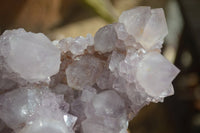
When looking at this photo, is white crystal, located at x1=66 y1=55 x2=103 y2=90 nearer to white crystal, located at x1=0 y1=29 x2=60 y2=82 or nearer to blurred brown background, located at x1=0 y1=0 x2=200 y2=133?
white crystal, located at x1=0 y1=29 x2=60 y2=82

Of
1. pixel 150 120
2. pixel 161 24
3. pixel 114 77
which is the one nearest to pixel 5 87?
pixel 114 77

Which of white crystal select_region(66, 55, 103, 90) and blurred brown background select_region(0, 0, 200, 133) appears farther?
blurred brown background select_region(0, 0, 200, 133)

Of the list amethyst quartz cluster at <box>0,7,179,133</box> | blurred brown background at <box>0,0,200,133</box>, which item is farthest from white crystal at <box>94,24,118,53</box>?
blurred brown background at <box>0,0,200,133</box>

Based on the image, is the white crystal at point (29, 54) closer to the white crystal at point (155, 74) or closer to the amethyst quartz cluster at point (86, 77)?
the amethyst quartz cluster at point (86, 77)

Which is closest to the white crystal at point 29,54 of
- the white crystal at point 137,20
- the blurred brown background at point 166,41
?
the white crystal at point 137,20

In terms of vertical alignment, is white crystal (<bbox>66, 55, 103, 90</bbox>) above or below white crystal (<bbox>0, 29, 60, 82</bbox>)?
below

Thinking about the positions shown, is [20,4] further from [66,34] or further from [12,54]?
[12,54]
